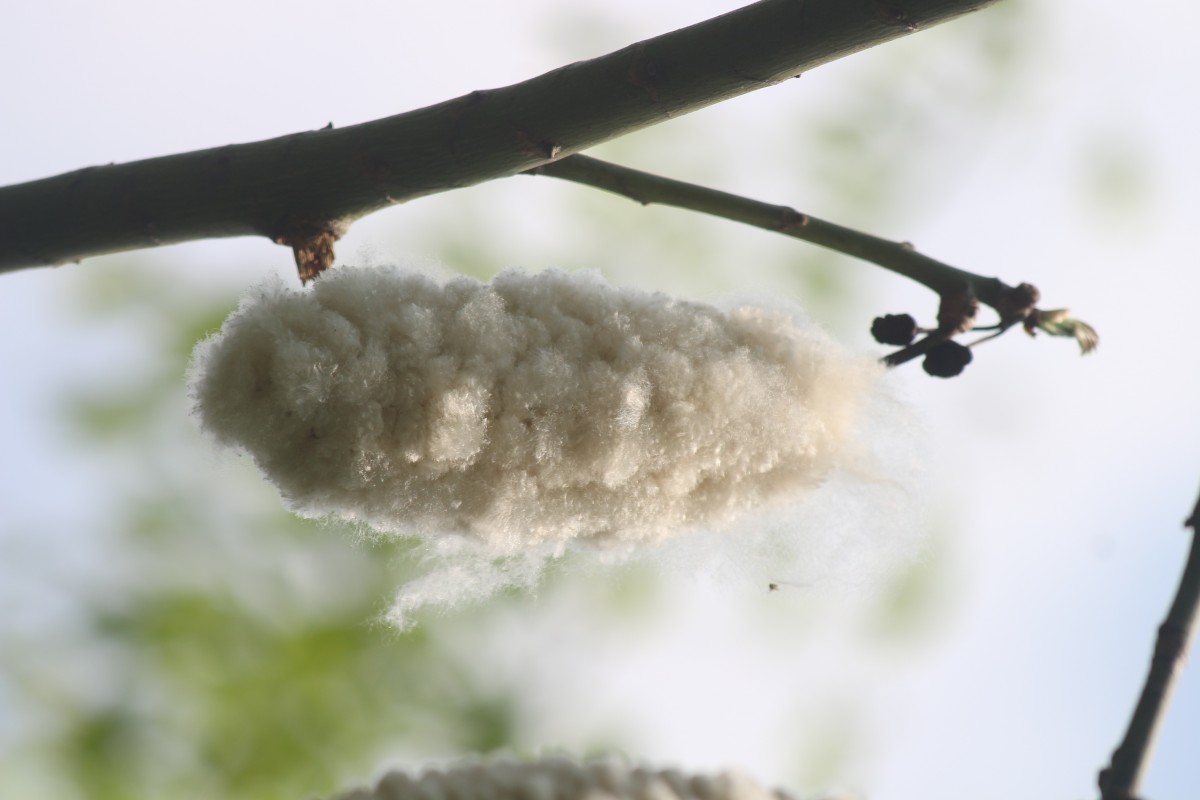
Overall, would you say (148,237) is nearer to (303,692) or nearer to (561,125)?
(561,125)

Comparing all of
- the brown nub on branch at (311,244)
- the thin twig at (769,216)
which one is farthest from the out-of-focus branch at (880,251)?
the brown nub on branch at (311,244)

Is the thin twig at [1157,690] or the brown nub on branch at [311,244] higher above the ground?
the brown nub on branch at [311,244]

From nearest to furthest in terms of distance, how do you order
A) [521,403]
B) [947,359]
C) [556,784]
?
[556,784] < [521,403] < [947,359]

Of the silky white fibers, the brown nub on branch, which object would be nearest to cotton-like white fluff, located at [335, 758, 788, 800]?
the silky white fibers

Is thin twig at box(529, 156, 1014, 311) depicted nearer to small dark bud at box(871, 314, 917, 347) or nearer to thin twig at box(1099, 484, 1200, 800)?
small dark bud at box(871, 314, 917, 347)

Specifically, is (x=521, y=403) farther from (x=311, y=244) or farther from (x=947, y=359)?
(x=947, y=359)

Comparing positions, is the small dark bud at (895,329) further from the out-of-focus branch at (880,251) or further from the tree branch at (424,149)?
the tree branch at (424,149)

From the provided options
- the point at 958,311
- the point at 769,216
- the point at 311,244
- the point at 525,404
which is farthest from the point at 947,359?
the point at 311,244
